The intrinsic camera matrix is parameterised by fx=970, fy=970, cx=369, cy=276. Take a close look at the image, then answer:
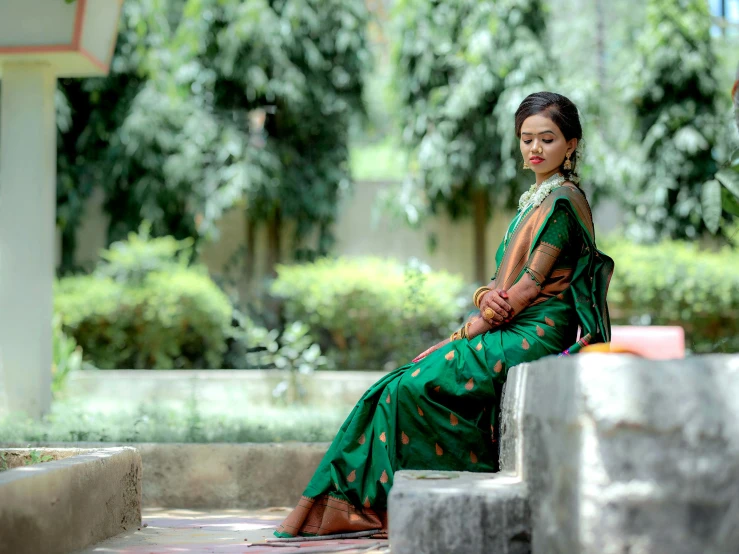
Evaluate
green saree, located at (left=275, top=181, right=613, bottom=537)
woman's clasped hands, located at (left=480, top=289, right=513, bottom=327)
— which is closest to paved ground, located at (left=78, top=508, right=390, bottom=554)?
green saree, located at (left=275, top=181, right=613, bottom=537)

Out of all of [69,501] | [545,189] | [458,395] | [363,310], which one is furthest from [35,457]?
[363,310]

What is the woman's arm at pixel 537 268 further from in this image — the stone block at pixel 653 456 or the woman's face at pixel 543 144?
the stone block at pixel 653 456

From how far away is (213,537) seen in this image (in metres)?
3.66

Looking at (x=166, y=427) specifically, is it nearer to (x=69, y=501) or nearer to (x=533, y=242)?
(x=69, y=501)

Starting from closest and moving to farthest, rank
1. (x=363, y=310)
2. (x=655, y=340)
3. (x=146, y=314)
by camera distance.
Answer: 1. (x=655, y=340)
2. (x=146, y=314)
3. (x=363, y=310)

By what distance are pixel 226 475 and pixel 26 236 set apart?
6.98ft

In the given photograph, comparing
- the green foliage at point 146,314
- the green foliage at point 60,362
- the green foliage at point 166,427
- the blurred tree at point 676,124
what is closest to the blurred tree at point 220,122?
the green foliage at point 146,314

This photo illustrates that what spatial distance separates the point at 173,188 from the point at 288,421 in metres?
5.04

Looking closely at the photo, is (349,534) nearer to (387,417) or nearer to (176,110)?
(387,417)

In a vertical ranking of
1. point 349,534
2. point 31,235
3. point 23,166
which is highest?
point 23,166

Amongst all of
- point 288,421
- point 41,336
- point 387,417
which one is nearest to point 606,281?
point 387,417

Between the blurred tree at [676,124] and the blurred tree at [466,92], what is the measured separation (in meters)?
1.48

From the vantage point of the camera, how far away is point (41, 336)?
593 cm

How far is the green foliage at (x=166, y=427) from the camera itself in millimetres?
5180
